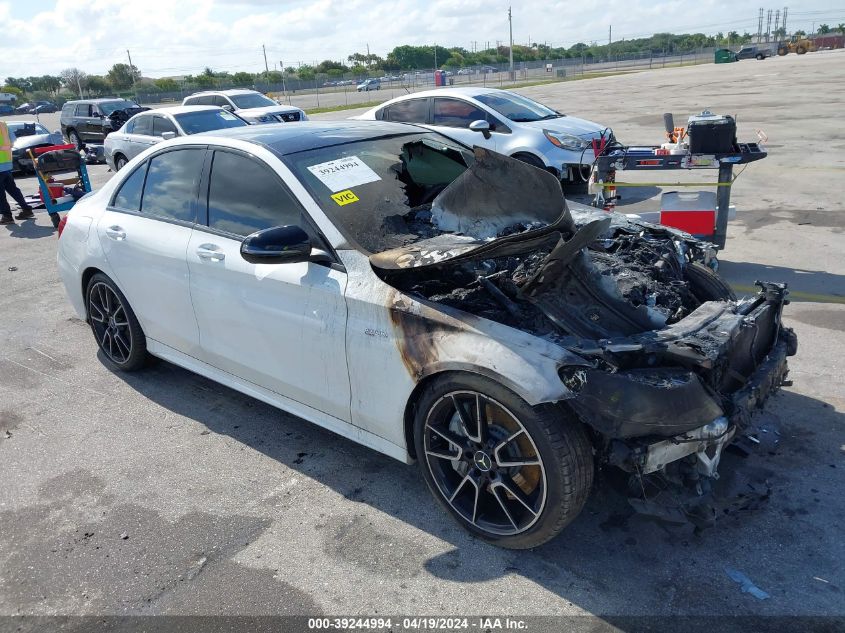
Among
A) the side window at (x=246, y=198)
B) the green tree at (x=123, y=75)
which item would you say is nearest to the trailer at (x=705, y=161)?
the side window at (x=246, y=198)

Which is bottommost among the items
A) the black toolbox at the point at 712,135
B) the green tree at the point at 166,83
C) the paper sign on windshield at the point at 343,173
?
the black toolbox at the point at 712,135

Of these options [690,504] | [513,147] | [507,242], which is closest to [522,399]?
[507,242]

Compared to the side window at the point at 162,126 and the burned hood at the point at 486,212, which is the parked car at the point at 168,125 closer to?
the side window at the point at 162,126

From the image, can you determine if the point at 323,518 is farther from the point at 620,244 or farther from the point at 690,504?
the point at 620,244

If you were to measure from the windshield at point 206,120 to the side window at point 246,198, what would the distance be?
34.1 feet

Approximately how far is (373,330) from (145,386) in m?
2.58

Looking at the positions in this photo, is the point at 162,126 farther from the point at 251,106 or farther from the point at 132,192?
the point at 132,192

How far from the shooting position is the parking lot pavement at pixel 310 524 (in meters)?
2.91

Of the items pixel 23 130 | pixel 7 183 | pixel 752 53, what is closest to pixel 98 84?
pixel 23 130

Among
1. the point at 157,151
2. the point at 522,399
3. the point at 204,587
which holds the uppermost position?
the point at 157,151

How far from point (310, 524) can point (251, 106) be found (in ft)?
59.7

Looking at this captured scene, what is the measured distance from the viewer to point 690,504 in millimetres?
2939

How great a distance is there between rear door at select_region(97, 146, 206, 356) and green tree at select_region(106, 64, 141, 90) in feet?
274

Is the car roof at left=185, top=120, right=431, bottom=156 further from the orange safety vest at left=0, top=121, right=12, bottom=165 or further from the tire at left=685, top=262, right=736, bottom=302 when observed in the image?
the orange safety vest at left=0, top=121, right=12, bottom=165
